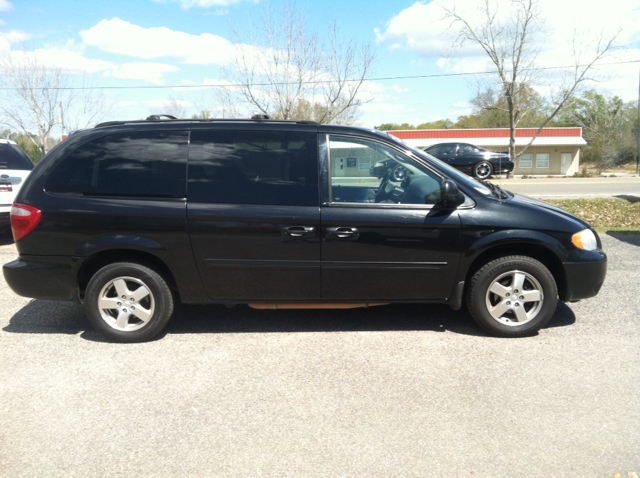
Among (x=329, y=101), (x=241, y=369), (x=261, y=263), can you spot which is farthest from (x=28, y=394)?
(x=329, y=101)

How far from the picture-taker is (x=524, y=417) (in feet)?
10.7

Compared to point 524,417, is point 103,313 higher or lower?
higher

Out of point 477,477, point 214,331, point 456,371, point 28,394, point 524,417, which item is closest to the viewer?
point 477,477

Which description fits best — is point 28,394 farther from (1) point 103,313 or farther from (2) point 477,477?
(2) point 477,477

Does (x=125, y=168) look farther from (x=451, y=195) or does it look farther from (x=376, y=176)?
(x=451, y=195)

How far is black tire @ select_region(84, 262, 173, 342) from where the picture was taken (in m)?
4.44

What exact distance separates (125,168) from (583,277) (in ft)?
13.4

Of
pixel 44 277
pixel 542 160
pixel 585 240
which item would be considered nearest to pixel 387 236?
pixel 585 240

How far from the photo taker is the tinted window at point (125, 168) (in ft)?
14.5

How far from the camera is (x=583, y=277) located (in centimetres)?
450

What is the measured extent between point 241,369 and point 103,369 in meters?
1.08

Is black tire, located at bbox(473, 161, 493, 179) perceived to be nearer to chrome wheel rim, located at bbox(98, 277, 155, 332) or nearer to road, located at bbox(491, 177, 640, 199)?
road, located at bbox(491, 177, 640, 199)

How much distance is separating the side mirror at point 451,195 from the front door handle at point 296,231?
44.3 inches

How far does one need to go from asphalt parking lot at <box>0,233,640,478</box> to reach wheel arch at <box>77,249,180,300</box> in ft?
1.74
